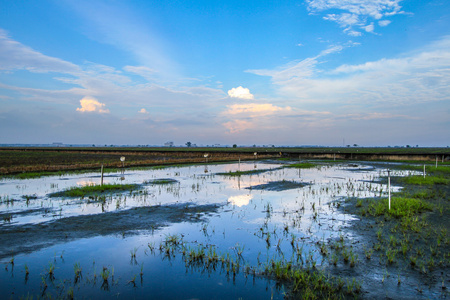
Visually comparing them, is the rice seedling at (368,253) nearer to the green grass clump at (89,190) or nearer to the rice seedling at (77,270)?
the rice seedling at (77,270)

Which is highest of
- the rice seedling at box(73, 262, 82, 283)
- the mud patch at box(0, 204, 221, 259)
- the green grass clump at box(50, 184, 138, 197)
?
the green grass clump at box(50, 184, 138, 197)

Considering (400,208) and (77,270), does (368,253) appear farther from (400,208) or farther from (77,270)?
(77,270)

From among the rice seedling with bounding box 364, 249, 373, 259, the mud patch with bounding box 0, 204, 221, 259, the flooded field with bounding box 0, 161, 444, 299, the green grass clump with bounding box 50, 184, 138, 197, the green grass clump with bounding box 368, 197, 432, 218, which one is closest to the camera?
the flooded field with bounding box 0, 161, 444, 299

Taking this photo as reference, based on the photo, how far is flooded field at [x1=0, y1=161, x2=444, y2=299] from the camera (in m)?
5.61

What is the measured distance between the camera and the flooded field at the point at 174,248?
561cm

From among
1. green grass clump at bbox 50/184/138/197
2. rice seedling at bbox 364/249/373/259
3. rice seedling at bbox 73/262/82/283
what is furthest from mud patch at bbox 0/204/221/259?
rice seedling at bbox 364/249/373/259

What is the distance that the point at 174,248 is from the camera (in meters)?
7.64

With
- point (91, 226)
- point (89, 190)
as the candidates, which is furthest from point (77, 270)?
point (89, 190)

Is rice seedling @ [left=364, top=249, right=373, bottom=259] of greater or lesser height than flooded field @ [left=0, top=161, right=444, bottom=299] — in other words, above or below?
above

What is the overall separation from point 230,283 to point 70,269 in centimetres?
383

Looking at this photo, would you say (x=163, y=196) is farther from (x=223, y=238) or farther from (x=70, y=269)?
(x=70, y=269)

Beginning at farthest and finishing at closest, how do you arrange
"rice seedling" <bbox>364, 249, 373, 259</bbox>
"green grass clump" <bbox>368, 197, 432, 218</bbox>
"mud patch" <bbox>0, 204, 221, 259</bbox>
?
"green grass clump" <bbox>368, 197, 432, 218</bbox> < "mud patch" <bbox>0, 204, 221, 259</bbox> < "rice seedling" <bbox>364, 249, 373, 259</bbox>

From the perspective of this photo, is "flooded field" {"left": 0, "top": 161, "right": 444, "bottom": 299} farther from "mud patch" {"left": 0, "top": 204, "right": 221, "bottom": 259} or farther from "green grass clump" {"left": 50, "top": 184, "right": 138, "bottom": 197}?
"green grass clump" {"left": 50, "top": 184, "right": 138, "bottom": 197}

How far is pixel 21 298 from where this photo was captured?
5.17 metres
